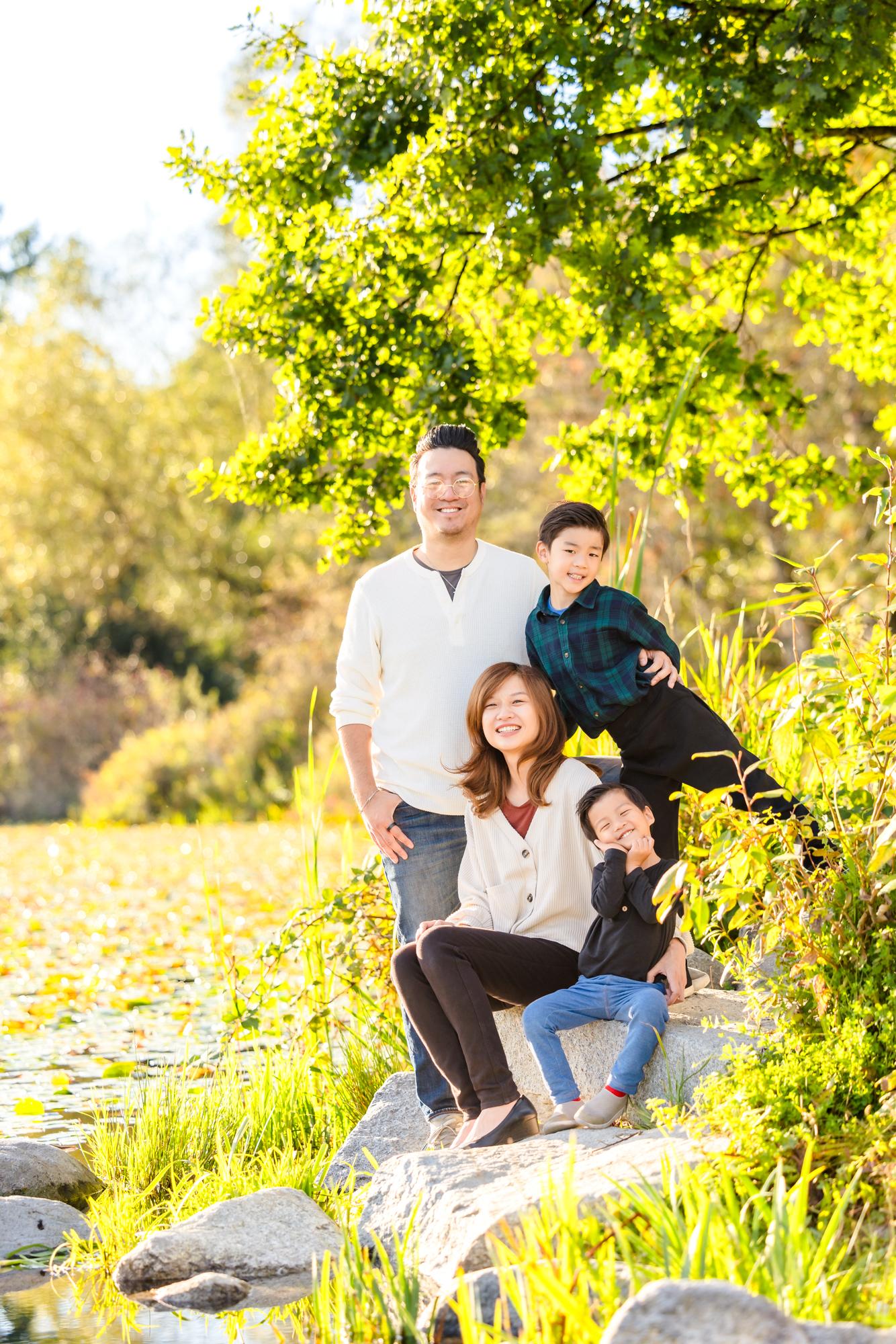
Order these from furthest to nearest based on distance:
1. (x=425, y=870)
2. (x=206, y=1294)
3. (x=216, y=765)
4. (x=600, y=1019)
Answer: (x=216, y=765), (x=425, y=870), (x=600, y=1019), (x=206, y=1294)

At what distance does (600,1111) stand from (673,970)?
1.57ft

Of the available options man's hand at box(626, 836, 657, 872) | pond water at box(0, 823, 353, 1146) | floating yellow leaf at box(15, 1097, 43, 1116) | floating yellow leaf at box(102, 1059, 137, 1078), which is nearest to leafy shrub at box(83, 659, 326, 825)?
pond water at box(0, 823, 353, 1146)

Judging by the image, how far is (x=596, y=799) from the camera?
380cm

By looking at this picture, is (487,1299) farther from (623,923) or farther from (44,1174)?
(44,1174)

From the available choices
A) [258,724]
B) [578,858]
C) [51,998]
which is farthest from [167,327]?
[578,858]

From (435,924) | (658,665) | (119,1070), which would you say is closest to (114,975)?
(119,1070)

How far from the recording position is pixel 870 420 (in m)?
16.5

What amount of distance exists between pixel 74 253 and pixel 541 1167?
24.6 m

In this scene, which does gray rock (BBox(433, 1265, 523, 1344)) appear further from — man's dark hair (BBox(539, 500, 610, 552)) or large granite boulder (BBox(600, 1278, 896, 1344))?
man's dark hair (BBox(539, 500, 610, 552))

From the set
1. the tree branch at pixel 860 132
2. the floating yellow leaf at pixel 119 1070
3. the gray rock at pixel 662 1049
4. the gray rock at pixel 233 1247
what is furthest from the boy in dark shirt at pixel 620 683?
the tree branch at pixel 860 132

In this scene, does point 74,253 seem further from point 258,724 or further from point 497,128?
point 497,128

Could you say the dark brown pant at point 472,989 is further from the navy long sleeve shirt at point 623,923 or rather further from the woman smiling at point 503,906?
the navy long sleeve shirt at point 623,923

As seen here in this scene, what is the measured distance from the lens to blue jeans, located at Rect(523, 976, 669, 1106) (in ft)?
11.5

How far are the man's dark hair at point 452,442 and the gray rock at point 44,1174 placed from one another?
238cm
